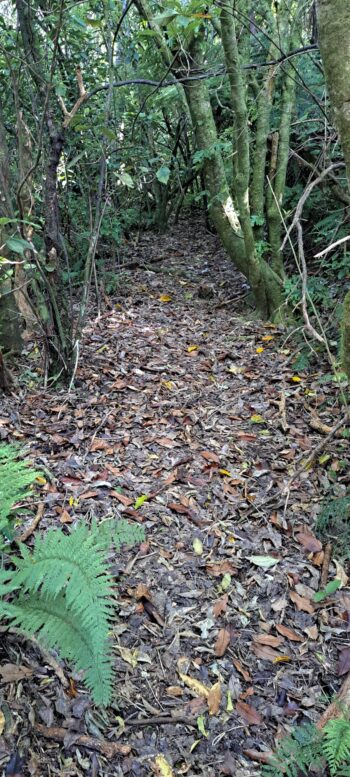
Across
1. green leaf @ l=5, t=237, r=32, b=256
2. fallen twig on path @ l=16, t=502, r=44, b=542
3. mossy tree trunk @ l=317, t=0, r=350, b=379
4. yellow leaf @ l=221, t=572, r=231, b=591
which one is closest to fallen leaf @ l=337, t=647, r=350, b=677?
yellow leaf @ l=221, t=572, r=231, b=591

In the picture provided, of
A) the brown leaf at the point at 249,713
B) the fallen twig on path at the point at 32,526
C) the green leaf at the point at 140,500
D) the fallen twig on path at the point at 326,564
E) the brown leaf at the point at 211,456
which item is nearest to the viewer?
the brown leaf at the point at 249,713

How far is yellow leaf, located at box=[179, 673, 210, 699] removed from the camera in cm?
214

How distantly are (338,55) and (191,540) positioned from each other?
7.86ft

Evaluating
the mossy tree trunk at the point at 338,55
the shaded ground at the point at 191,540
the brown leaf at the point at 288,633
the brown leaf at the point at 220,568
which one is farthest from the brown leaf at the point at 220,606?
the mossy tree trunk at the point at 338,55

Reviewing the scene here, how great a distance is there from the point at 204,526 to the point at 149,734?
1186 mm

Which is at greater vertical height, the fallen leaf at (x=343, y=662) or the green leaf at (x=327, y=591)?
the green leaf at (x=327, y=591)

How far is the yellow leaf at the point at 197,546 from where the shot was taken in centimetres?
280

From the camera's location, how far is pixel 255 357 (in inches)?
190

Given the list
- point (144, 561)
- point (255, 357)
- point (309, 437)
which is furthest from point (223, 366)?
point (144, 561)

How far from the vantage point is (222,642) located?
2.37 metres

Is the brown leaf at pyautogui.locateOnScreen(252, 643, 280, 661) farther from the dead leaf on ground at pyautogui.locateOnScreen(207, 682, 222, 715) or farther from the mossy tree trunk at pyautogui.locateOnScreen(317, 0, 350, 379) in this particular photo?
the mossy tree trunk at pyautogui.locateOnScreen(317, 0, 350, 379)

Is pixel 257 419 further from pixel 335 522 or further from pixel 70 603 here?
pixel 70 603

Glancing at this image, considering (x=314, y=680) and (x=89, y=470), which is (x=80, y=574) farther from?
(x=89, y=470)

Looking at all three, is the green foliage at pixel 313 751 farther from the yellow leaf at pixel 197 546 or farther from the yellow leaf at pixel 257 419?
the yellow leaf at pixel 257 419
